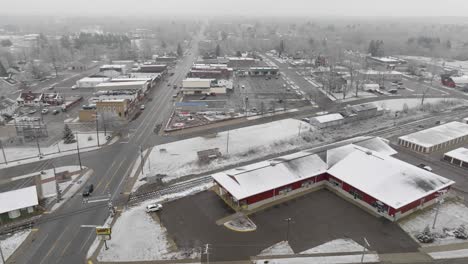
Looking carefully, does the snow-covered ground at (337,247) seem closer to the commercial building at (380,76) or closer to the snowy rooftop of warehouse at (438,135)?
the snowy rooftop of warehouse at (438,135)

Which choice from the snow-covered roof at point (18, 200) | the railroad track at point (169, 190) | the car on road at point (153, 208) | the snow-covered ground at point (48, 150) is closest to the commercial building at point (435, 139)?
the railroad track at point (169, 190)

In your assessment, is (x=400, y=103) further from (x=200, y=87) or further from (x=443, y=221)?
(x=443, y=221)

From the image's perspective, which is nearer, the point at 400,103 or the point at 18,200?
the point at 18,200

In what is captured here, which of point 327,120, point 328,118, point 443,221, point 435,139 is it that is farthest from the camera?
point 328,118

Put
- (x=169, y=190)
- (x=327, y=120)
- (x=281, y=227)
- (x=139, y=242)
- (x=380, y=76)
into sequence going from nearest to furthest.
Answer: (x=139, y=242)
(x=281, y=227)
(x=169, y=190)
(x=327, y=120)
(x=380, y=76)

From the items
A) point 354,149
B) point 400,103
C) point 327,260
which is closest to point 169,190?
point 327,260

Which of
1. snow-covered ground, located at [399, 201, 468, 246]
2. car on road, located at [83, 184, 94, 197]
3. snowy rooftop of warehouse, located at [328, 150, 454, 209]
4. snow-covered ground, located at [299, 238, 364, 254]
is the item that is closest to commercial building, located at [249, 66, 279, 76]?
snowy rooftop of warehouse, located at [328, 150, 454, 209]

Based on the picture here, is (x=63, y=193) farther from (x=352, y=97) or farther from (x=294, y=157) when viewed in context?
(x=352, y=97)
